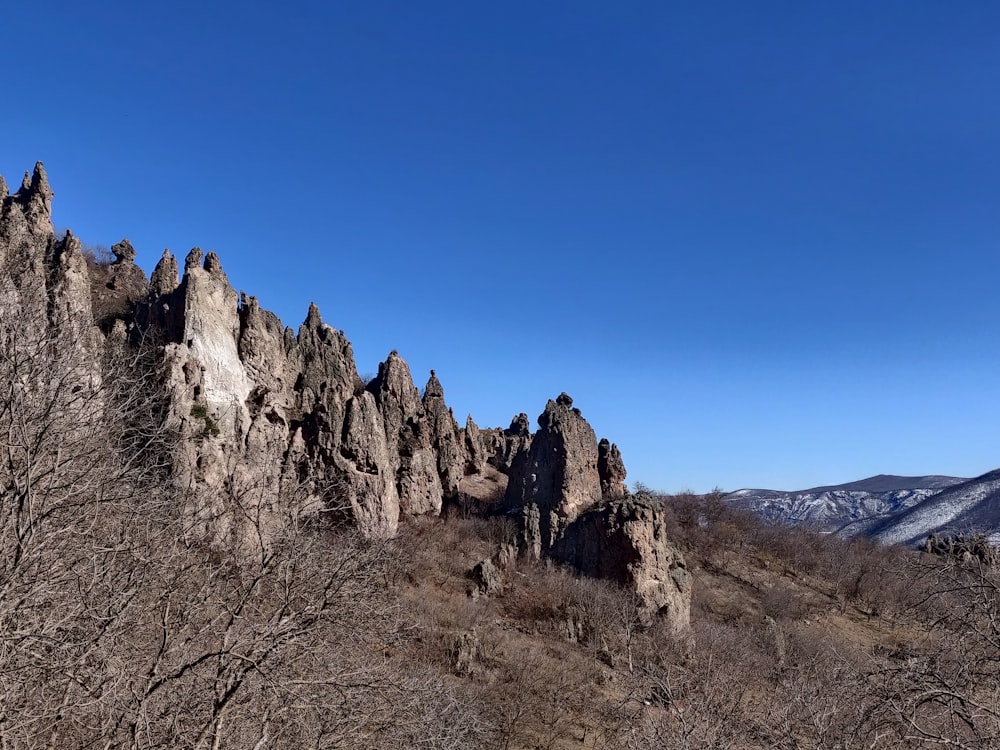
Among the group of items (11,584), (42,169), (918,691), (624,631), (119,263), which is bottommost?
(624,631)

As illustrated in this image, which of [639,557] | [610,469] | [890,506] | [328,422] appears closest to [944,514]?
[890,506]

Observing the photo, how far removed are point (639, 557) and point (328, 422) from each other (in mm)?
16742

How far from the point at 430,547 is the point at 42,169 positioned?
31.2 metres

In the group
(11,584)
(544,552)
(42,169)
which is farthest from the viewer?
(42,169)

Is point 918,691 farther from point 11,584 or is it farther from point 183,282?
point 183,282

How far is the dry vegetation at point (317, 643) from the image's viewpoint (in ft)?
17.0

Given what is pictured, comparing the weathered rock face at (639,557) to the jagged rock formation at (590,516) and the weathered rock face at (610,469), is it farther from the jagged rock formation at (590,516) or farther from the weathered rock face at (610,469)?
the weathered rock face at (610,469)

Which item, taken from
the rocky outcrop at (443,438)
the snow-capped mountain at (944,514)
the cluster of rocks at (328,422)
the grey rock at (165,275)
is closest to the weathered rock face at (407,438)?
the cluster of rocks at (328,422)

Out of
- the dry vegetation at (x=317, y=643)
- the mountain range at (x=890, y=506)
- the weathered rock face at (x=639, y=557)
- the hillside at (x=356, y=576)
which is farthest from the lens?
the mountain range at (x=890, y=506)

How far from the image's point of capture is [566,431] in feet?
124

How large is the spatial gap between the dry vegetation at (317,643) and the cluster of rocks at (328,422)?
3313mm

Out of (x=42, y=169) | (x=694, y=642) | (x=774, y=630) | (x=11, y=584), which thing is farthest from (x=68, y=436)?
(x=42, y=169)

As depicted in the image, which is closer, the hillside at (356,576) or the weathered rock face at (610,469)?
the hillside at (356,576)

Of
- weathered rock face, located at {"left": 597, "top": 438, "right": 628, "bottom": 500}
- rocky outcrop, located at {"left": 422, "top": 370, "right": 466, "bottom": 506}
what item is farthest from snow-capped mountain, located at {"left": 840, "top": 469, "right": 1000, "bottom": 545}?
rocky outcrop, located at {"left": 422, "top": 370, "right": 466, "bottom": 506}
